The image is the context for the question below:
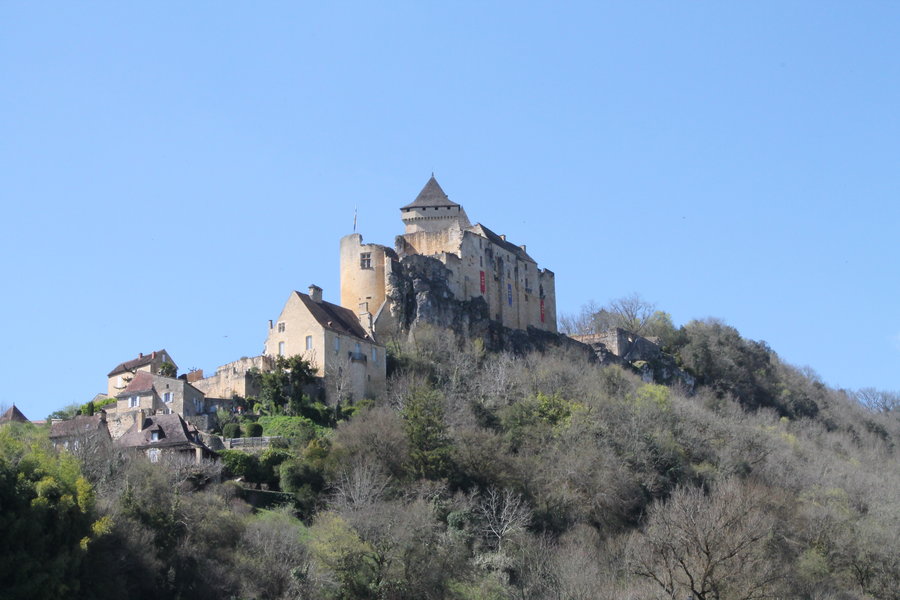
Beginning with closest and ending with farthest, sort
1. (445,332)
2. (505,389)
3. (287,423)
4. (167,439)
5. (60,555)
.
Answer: (60,555) → (167,439) → (287,423) → (505,389) → (445,332)

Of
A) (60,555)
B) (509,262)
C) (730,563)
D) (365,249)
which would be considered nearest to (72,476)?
(60,555)

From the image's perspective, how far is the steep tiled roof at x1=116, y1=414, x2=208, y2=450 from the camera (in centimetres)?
4884

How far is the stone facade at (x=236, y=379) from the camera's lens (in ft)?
189

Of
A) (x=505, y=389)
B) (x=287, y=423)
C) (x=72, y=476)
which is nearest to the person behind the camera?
(x=72, y=476)

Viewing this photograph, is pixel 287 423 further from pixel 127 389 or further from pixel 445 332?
pixel 445 332

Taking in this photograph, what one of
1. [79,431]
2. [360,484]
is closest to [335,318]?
[79,431]

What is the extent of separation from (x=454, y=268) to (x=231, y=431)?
19007 millimetres

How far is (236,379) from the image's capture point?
57.9m

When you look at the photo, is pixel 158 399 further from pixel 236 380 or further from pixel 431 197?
pixel 431 197

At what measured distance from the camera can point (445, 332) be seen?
65.0 meters

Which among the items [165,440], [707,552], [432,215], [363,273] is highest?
[432,215]

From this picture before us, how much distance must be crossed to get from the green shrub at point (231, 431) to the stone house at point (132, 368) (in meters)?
6.76

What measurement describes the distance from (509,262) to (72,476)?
39119mm

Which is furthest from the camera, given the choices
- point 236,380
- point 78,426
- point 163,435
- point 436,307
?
point 436,307
